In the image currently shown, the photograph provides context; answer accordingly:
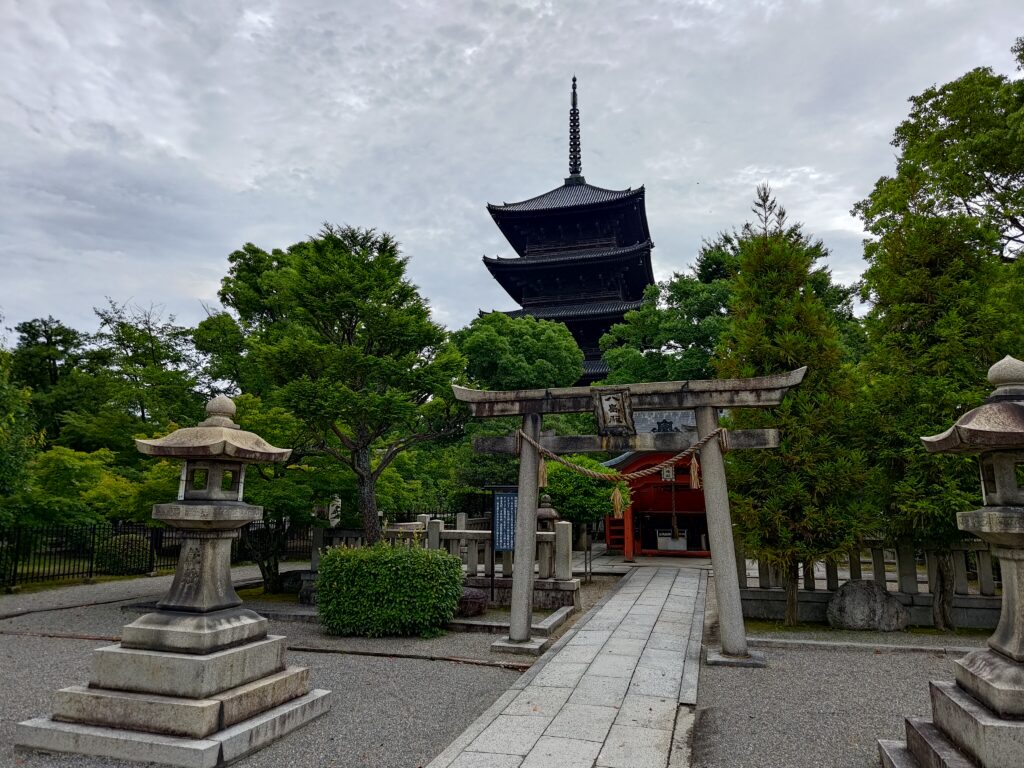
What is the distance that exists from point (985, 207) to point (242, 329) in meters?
19.5

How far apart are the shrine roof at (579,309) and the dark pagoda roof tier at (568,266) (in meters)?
1.49

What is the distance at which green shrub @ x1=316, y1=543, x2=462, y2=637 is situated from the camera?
8.19 metres

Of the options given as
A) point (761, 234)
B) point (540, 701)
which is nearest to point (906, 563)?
point (761, 234)

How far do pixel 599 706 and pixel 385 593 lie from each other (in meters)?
3.91

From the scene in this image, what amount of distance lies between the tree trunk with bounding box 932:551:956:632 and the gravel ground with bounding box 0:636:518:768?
20.2 ft

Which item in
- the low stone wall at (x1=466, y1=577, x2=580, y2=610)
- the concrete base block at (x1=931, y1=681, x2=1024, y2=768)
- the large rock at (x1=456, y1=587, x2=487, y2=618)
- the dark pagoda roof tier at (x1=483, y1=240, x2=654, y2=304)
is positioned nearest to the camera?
the concrete base block at (x1=931, y1=681, x2=1024, y2=768)

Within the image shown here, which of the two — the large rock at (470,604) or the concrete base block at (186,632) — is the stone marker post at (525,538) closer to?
the large rock at (470,604)

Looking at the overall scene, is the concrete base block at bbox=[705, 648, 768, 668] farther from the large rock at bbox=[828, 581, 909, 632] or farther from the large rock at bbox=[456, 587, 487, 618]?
the large rock at bbox=[456, 587, 487, 618]

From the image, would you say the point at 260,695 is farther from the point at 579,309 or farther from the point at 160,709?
the point at 579,309

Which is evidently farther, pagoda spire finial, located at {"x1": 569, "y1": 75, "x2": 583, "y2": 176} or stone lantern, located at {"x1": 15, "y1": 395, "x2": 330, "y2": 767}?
pagoda spire finial, located at {"x1": 569, "y1": 75, "x2": 583, "y2": 176}

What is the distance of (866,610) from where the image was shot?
27.3 feet

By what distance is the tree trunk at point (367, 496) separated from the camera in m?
10.5

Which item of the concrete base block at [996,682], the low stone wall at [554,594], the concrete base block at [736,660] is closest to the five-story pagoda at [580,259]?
the low stone wall at [554,594]

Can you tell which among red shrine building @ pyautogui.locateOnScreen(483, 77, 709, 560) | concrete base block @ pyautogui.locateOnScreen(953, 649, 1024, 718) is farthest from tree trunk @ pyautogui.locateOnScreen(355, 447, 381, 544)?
red shrine building @ pyautogui.locateOnScreen(483, 77, 709, 560)
